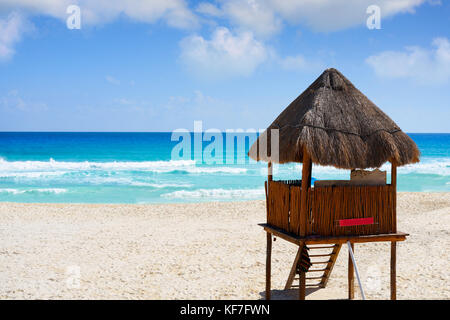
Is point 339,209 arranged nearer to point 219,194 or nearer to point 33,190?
point 219,194

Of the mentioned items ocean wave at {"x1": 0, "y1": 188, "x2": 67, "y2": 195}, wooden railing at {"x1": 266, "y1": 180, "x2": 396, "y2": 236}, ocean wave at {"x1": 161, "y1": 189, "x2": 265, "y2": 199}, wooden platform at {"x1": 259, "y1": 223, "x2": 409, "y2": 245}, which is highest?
wooden railing at {"x1": 266, "y1": 180, "x2": 396, "y2": 236}

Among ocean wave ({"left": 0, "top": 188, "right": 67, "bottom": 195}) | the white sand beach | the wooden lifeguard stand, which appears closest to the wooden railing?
the wooden lifeguard stand

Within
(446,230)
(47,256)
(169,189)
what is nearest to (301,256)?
(47,256)

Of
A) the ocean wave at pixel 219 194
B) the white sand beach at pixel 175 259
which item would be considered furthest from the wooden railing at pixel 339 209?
the ocean wave at pixel 219 194

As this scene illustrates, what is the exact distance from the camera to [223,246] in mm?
10281

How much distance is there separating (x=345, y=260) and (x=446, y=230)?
3.81 metres

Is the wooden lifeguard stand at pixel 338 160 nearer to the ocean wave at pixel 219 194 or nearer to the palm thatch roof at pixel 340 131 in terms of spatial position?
the palm thatch roof at pixel 340 131

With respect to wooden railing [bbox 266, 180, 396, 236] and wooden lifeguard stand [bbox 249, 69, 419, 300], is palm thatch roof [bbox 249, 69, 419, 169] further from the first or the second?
wooden railing [bbox 266, 180, 396, 236]

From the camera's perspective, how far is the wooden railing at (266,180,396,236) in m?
5.73

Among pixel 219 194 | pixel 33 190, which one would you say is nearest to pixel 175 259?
pixel 219 194

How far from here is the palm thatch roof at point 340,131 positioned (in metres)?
5.58

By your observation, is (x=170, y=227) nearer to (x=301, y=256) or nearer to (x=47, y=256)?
(x=47, y=256)

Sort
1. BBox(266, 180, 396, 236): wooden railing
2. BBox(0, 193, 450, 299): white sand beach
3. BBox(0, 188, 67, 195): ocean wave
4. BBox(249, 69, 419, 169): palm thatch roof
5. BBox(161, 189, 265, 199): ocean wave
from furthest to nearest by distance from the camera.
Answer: BBox(0, 188, 67, 195): ocean wave < BBox(161, 189, 265, 199): ocean wave < BBox(0, 193, 450, 299): white sand beach < BBox(266, 180, 396, 236): wooden railing < BBox(249, 69, 419, 169): palm thatch roof
